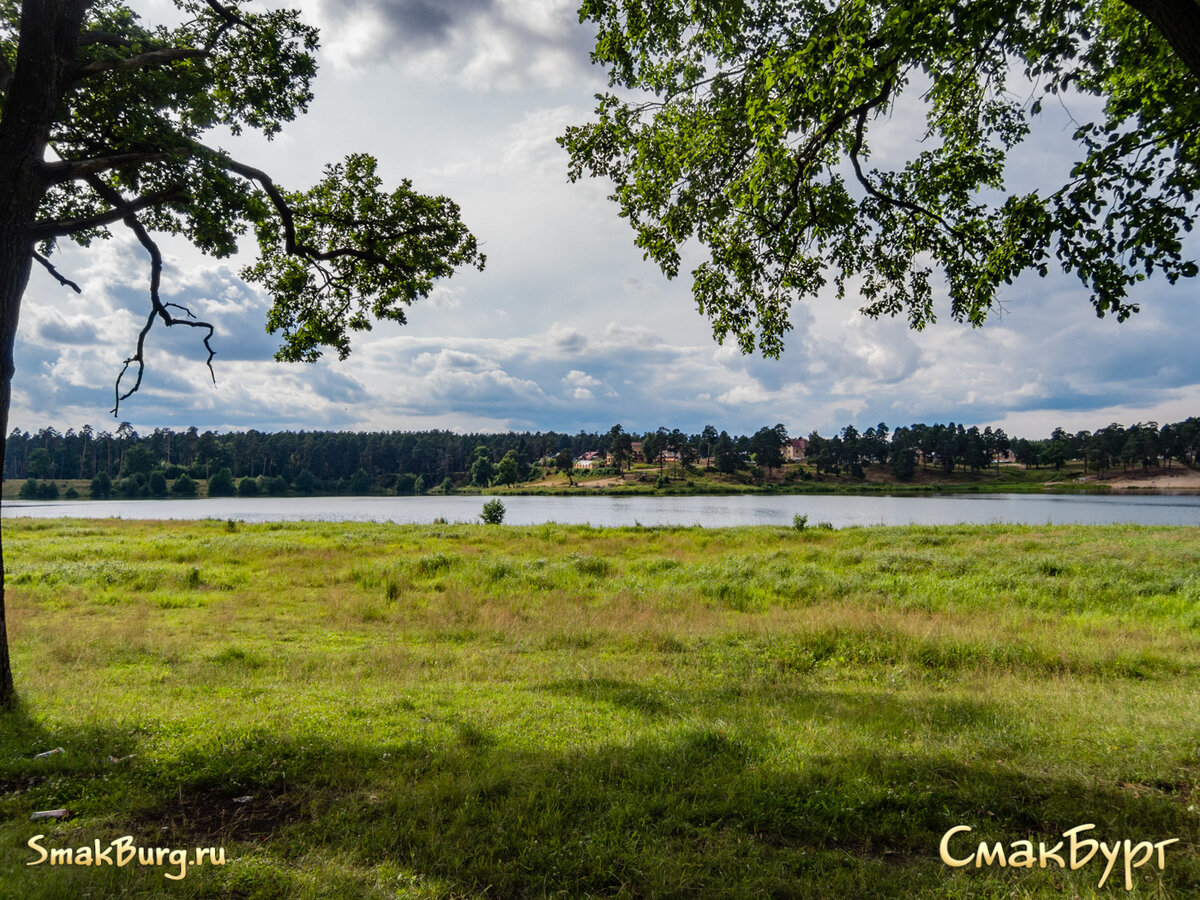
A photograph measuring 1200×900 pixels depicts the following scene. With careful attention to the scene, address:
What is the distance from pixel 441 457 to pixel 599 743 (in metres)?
160

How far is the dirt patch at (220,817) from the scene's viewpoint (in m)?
4.20

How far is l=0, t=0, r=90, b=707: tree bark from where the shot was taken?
21.2 ft

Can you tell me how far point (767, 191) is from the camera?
7.70 metres

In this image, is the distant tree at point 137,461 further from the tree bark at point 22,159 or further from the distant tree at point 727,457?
the tree bark at point 22,159

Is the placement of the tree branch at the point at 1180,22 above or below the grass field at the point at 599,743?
above

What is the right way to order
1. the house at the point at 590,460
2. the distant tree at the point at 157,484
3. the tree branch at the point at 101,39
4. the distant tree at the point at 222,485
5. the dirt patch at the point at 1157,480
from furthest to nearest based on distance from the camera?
the house at the point at 590,460, the distant tree at the point at 222,485, the distant tree at the point at 157,484, the dirt patch at the point at 1157,480, the tree branch at the point at 101,39

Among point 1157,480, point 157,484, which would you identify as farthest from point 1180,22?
point 1157,480

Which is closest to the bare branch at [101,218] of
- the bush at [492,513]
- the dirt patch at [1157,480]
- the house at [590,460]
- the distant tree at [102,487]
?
the bush at [492,513]

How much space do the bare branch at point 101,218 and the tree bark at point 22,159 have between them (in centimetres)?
29

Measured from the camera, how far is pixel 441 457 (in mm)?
158750

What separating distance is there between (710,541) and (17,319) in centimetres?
2742

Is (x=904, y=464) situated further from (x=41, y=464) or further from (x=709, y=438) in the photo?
(x=41, y=464)

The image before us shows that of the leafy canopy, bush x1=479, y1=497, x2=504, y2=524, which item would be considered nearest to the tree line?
bush x1=479, y1=497, x2=504, y2=524

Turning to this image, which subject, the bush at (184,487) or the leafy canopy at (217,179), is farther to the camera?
the bush at (184,487)
